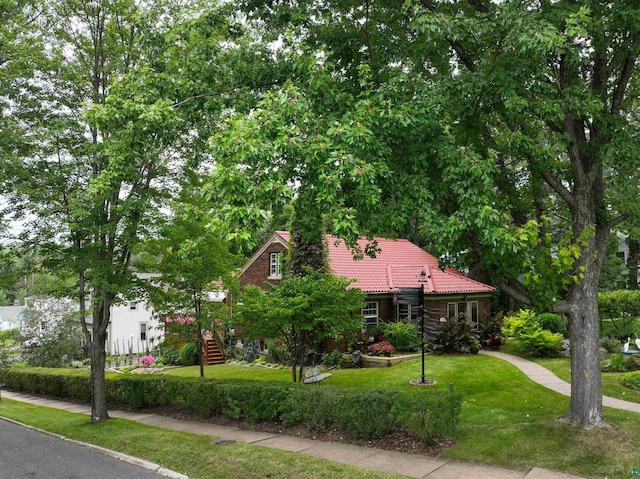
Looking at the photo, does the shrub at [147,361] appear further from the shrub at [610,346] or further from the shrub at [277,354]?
the shrub at [610,346]

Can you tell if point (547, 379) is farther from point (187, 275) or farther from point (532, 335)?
point (187, 275)

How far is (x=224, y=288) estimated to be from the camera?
17.2 meters

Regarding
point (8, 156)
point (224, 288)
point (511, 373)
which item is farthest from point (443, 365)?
point (8, 156)

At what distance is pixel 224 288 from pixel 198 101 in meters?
8.50

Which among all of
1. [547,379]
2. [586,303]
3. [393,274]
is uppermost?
[393,274]

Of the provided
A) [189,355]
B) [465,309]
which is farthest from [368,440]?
[189,355]

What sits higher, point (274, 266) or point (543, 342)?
point (274, 266)

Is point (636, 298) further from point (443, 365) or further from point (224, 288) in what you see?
point (224, 288)

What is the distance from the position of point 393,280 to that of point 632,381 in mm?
12529

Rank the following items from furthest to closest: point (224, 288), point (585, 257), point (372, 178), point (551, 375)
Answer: point (224, 288) → point (551, 375) → point (585, 257) → point (372, 178)

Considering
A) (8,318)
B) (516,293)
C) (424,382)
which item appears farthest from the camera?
(8,318)

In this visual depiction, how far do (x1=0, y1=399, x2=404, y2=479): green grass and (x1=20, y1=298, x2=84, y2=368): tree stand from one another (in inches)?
683

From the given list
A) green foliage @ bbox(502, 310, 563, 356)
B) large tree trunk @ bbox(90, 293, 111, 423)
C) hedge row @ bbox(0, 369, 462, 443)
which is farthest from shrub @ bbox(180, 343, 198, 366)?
green foliage @ bbox(502, 310, 563, 356)

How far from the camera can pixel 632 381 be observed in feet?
43.2
